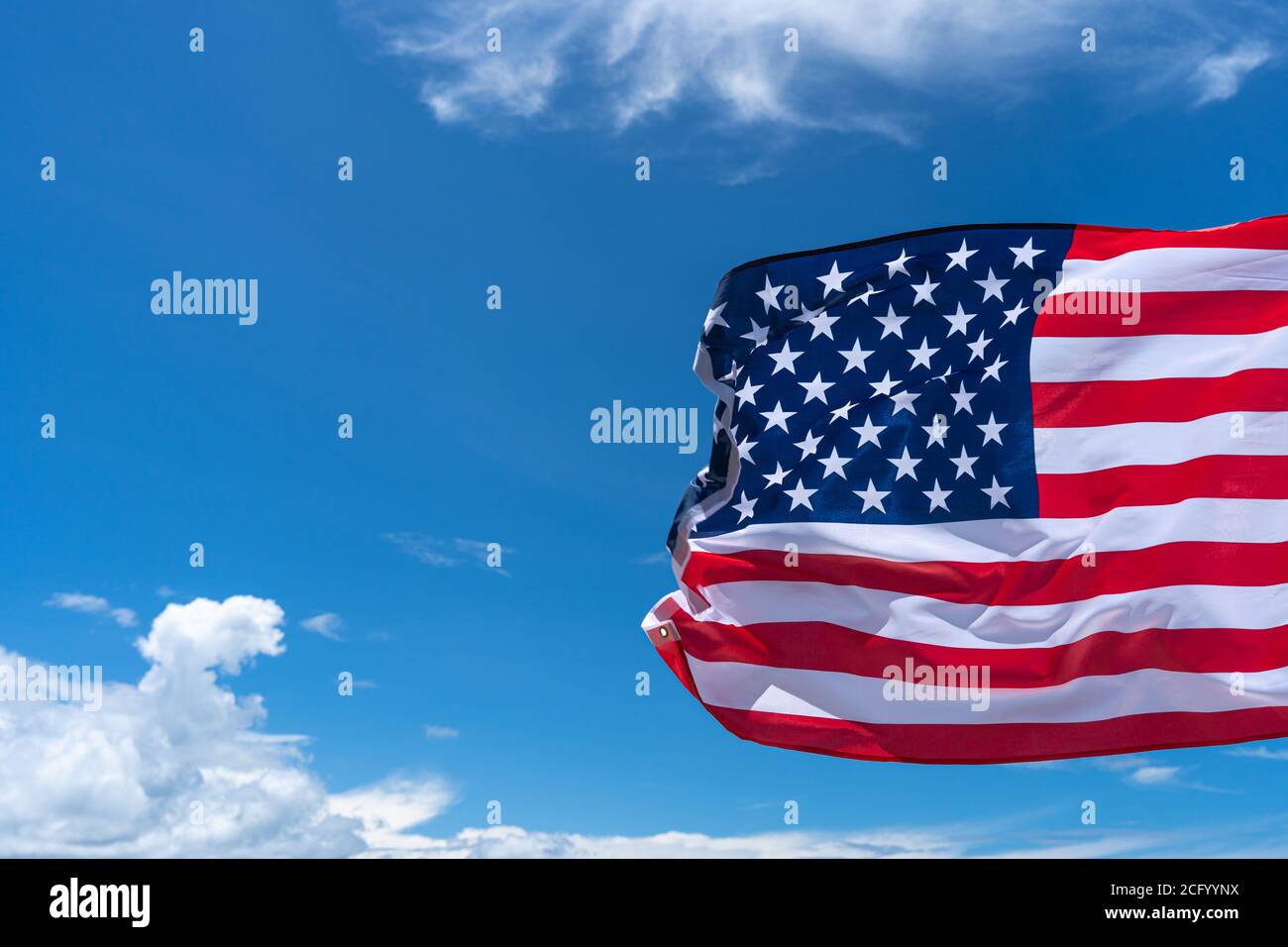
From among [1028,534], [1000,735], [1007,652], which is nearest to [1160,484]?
[1028,534]

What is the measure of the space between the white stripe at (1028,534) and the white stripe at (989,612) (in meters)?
0.52

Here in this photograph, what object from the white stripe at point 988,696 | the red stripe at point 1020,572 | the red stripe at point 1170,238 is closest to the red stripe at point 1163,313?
the red stripe at point 1170,238

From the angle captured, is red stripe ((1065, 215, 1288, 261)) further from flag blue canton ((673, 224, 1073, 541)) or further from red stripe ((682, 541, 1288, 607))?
red stripe ((682, 541, 1288, 607))

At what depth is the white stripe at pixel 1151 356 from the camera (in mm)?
12648

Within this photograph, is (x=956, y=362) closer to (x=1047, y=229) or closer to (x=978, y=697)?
(x=1047, y=229)

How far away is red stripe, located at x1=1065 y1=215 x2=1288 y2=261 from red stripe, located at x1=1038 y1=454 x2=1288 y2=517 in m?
2.62

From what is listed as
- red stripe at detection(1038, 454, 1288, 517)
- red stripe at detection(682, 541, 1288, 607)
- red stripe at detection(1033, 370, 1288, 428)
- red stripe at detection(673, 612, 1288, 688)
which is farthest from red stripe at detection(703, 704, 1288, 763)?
red stripe at detection(1033, 370, 1288, 428)

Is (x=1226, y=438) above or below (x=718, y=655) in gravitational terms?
above

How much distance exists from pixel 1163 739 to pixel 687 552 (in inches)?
229

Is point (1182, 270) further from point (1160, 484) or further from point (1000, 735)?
point (1000, 735)

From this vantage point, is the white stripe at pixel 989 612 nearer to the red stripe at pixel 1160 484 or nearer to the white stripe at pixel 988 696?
the white stripe at pixel 988 696

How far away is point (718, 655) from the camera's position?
13.7m

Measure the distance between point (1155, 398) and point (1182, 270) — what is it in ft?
5.22
